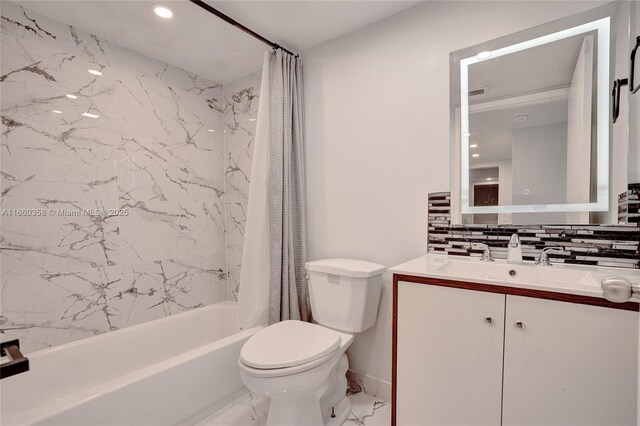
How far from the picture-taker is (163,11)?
1.75m

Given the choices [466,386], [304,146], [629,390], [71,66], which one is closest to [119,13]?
[71,66]

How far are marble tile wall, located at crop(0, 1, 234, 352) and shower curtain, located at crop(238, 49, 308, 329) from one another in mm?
609

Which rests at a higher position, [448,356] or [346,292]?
[346,292]

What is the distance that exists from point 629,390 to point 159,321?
2.40 m

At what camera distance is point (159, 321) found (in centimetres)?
220

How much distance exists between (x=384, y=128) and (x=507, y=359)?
1.30 metres

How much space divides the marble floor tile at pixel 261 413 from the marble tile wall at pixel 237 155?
986mm

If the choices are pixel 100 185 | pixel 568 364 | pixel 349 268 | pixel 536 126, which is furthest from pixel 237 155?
pixel 568 364

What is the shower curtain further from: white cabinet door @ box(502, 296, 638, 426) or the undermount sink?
white cabinet door @ box(502, 296, 638, 426)

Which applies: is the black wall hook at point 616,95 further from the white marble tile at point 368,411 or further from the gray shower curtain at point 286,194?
the white marble tile at point 368,411

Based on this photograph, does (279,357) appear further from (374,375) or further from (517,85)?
(517,85)

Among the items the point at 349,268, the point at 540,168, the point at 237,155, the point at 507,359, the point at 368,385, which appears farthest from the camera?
the point at 237,155

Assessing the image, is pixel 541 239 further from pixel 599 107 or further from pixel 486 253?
pixel 599 107

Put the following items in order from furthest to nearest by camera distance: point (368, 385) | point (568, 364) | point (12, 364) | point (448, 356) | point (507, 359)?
point (368, 385), point (448, 356), point (507, 359), point (568, 364), point (12, 364)
